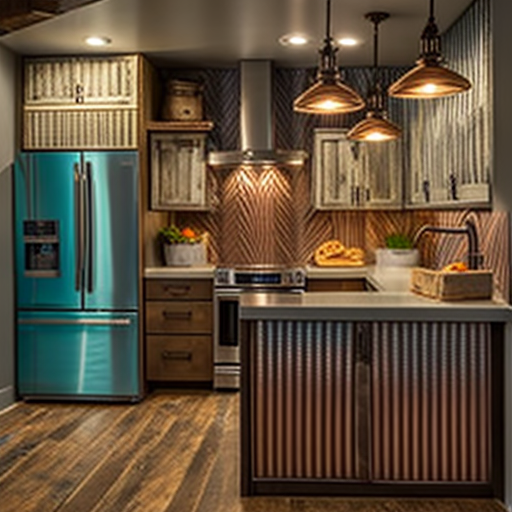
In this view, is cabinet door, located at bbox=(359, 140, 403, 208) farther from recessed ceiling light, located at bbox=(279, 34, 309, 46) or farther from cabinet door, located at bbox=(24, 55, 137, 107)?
cabinet door, located at bbox=(24, 55, 137, 107)

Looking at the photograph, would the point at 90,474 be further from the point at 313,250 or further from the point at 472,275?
the point at 313,250

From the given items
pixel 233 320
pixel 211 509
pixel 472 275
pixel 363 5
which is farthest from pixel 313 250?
pixel 211 509

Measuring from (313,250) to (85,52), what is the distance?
2.37 meters

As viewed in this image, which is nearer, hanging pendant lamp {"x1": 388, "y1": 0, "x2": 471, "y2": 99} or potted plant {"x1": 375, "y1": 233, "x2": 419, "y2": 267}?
hanging pendant lamp {"x1": 388, "y1": 0, "x2": 471, "y2": 99}

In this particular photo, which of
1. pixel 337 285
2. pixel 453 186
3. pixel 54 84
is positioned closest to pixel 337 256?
pixel 337 285

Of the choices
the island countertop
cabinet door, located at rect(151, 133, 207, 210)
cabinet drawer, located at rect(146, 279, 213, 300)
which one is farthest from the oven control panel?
the island countertop

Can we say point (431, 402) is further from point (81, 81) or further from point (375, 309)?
point (81, 81)

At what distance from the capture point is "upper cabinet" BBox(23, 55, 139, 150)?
17.4ft

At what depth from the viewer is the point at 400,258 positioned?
5762 millimetres

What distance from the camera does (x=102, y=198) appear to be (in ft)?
17.1

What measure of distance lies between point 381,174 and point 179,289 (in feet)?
6.01

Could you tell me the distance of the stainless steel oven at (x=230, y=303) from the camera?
5516 mm

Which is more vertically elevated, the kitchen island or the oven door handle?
the oven door handle

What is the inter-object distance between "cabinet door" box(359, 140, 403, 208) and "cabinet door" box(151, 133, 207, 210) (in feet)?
4.23
